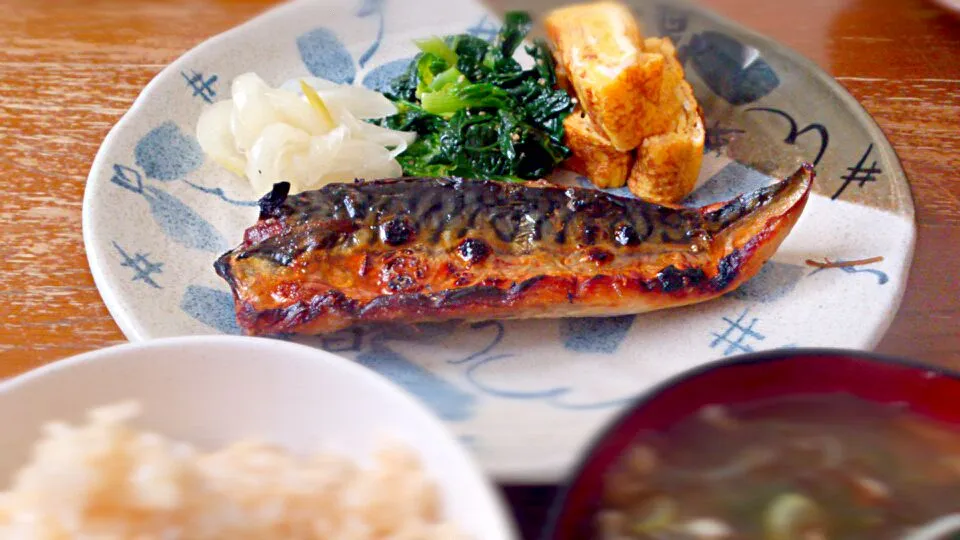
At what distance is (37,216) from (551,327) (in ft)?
6.20

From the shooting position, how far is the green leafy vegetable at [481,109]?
342 cm

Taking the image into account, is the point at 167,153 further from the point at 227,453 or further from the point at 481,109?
the point at 227,453

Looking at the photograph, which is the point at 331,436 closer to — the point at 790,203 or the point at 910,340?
the point at 790,203

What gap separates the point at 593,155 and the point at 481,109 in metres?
0.55

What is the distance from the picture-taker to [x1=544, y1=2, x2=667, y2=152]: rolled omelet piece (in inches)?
123

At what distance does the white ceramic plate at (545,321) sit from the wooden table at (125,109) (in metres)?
0.18

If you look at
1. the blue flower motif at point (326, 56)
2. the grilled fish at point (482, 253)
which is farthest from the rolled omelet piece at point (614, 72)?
the blue flower motif at point (326, 56)

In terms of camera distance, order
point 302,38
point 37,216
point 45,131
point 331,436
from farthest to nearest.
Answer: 1. point 302,38
2. point 45,131
3. point 37,216
4. point 331,436

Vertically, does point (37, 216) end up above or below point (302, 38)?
below

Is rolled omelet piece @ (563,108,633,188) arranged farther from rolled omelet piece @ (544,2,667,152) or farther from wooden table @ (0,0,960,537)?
wooden table @ (0,0,960,537)

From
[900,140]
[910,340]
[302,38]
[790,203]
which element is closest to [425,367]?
[790,203]

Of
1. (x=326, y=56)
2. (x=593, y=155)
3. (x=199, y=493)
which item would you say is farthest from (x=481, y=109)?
(x=199, y=493)

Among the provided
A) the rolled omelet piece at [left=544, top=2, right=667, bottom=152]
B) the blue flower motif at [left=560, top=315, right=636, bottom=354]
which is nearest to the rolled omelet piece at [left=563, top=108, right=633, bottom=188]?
the rolled omelet piece at [left=544, top=2, right=667, bottom=152]

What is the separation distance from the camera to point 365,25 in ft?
12.8
